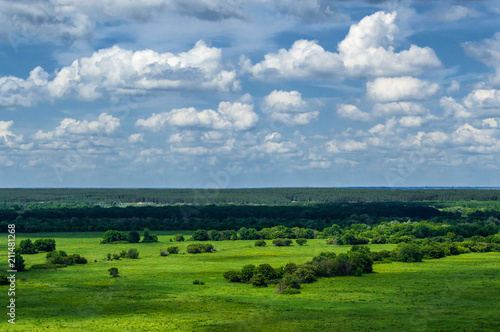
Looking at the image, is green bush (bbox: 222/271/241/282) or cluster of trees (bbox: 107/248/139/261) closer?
green bush (bbox: 222/271/241/282)

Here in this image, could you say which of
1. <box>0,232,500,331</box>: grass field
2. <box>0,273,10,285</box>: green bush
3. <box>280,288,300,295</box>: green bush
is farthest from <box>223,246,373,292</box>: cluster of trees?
<box>0,273,10,285</box>: green bush

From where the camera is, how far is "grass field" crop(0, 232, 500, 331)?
5478 centimetres

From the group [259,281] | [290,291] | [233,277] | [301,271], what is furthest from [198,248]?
[290,291]

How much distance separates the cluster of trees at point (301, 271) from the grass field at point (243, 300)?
1.75m

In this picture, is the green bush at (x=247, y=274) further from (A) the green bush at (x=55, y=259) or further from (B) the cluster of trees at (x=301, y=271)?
(A) the green bush at (x=55, y=259)

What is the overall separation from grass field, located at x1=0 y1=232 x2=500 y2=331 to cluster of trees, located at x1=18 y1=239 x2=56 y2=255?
14.5 meters

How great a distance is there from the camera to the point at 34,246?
4779 inches

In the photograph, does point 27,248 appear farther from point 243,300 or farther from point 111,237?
point 243,300

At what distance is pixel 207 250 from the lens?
12719 centimetres

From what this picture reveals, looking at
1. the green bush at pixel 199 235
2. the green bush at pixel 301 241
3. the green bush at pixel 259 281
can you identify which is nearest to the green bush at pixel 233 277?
the green bush at pixel 259 281

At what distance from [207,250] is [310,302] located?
63.2 m

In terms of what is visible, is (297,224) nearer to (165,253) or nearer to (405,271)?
(165,253)

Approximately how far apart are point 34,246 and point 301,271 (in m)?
65.0

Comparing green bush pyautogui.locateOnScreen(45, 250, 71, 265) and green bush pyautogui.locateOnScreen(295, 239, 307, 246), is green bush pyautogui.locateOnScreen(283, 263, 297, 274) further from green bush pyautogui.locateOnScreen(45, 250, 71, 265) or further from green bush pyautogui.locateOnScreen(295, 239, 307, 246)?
green bush pyautogui.locateOnScreen(295, 239, 307, 246)
